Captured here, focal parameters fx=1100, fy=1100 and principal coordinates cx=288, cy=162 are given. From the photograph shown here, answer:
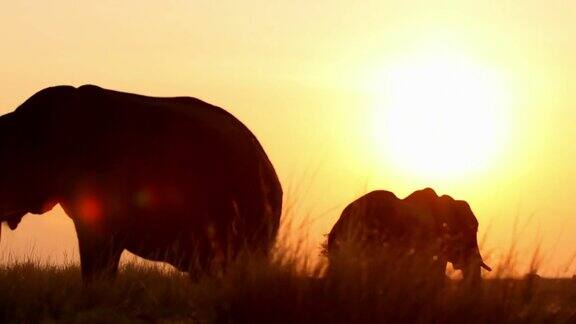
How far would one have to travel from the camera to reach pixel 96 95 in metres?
10.3

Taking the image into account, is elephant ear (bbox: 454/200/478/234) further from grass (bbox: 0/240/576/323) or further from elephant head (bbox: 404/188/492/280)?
grass (bbox: 0/240/576/323)

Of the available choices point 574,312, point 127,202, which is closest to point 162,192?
point 127,202

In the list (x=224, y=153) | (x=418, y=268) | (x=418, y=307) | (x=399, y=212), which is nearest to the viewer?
Result: (x=418, y=307)

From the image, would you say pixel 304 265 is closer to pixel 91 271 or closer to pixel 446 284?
pixel 446 284

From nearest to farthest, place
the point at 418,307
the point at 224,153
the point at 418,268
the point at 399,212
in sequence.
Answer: the point at 418,307
the point at 418,268
the point at 224,153
the point at 399,212

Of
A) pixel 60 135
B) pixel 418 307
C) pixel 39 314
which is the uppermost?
pixel 60 135

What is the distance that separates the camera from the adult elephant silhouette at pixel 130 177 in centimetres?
983

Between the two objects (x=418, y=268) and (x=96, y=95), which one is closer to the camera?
(x=418, y=268)

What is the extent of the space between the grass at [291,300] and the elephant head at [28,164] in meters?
1.77

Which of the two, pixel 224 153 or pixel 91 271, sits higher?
pixel 224 153

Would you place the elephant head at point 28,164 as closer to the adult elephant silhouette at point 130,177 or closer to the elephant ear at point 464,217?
the adult elephant silhouette at point 130,177

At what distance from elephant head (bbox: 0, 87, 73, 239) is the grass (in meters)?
1.77

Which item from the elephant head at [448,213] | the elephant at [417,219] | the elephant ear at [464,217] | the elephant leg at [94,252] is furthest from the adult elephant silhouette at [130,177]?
the elephant ear at [464,217]

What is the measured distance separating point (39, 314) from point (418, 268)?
268 centimetres
